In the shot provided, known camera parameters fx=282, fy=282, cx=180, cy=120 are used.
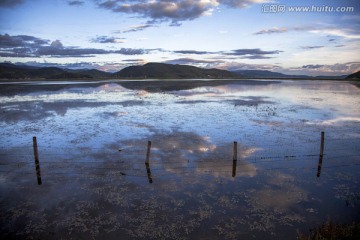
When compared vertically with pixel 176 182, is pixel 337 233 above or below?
above

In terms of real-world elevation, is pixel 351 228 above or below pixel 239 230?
above

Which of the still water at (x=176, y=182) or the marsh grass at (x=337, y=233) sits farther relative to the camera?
the still water at (x=176, y=182)

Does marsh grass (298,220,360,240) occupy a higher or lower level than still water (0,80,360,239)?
higher

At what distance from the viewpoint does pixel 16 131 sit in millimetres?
27547

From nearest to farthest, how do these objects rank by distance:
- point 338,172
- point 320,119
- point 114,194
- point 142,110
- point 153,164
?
point 114,194
point 338,172
point 153,164
point 320,119
point 142,110

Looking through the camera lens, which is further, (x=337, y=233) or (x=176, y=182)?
(x=176, y=182)

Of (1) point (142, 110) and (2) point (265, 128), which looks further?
(1) point (142, 110)

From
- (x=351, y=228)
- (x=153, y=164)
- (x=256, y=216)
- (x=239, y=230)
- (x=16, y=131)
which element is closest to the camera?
(x=351, y=228)

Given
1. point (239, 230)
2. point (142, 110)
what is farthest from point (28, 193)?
point (142, 110)

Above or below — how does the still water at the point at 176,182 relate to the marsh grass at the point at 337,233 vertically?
below

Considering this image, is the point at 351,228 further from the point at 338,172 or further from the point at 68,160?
the point at 68,160

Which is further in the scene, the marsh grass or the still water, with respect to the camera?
the still water

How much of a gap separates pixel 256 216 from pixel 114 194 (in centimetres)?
699

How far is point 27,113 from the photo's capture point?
38094 millimetres
